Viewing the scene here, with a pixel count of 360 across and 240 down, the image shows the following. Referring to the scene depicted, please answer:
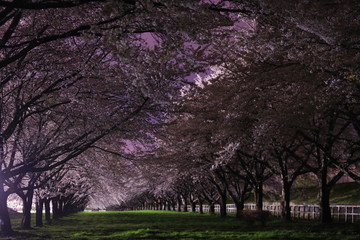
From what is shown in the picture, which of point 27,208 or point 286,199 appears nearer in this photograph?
point 27,208

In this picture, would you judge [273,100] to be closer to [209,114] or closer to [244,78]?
[244,78]

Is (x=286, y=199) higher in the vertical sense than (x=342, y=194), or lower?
higher

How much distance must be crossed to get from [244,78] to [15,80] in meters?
7.61

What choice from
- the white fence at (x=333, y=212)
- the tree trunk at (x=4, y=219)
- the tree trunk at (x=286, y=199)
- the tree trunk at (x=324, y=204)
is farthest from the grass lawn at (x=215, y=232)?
the white fence at (x=333, y=212)

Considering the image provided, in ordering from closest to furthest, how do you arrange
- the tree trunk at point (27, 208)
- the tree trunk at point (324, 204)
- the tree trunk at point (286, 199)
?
1. the tree trunk at point (324, 204)
2. the tree trunk at point (27, 208)
3. the tree trunk at point (286, 199)

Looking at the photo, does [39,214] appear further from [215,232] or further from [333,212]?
[333,212]

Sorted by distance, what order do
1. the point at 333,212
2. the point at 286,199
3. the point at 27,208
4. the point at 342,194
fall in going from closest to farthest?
the point at 27,208 → the point at 286,199 → the point at 333,212 → the point at 342,194

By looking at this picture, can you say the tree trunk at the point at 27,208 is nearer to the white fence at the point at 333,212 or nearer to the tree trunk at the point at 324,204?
the tree trunk at the point at 324,204

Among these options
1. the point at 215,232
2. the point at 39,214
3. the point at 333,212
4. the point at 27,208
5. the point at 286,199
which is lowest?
the point at 39,214

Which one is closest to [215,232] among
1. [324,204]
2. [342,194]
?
[324,204]

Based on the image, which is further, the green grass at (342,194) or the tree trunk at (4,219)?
the green grass at (342,194)

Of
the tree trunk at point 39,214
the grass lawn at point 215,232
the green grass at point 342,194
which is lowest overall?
the green grass at point 342,194

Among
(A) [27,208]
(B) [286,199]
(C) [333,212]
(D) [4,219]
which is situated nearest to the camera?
(D) [4,219]

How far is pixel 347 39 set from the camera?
24.3ft
